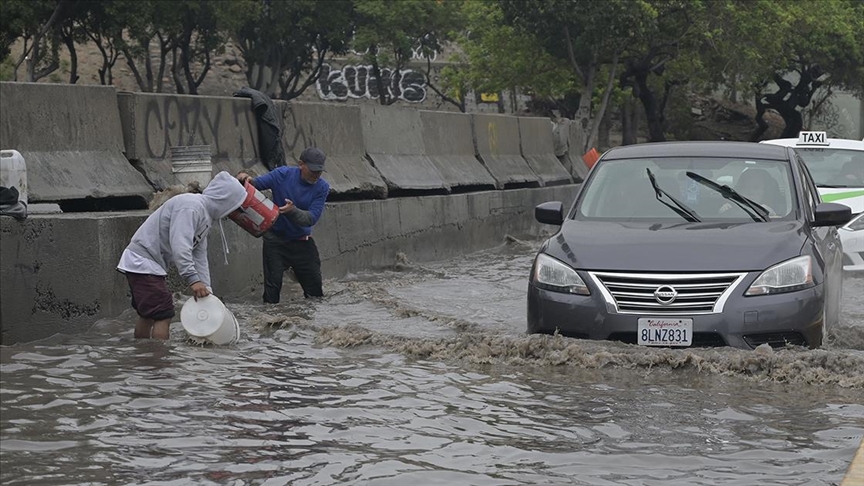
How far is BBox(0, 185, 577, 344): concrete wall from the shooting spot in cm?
873

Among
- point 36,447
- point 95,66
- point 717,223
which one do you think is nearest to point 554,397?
point 717,223

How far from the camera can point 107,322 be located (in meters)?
9.73

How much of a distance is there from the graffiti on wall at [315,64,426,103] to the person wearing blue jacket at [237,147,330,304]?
5258 cm

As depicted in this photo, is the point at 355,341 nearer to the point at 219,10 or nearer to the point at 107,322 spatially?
the point at 107,322

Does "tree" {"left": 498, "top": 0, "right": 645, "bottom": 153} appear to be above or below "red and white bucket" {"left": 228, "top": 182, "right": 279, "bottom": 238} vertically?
above

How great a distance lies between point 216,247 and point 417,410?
490cm

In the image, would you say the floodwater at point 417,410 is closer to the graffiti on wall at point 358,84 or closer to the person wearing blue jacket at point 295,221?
the person wearing blue jacket at point 295,221

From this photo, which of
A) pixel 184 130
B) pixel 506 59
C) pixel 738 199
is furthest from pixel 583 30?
pixel 738 199

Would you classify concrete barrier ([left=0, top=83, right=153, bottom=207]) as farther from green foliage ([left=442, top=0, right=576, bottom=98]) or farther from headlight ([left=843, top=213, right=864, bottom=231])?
green foliage ([left=442, top=0, right=576, bottom=98])

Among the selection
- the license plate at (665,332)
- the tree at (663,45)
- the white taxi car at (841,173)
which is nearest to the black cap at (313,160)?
the license plate at (665,332)

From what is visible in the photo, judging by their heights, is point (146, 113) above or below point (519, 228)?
above

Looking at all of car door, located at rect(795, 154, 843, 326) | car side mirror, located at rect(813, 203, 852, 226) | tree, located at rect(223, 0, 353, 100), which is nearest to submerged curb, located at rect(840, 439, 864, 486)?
car door, located at rect(795, 154, 843, 326)

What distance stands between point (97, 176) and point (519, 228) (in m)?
11.5

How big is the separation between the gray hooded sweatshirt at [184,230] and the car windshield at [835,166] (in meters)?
8.95
